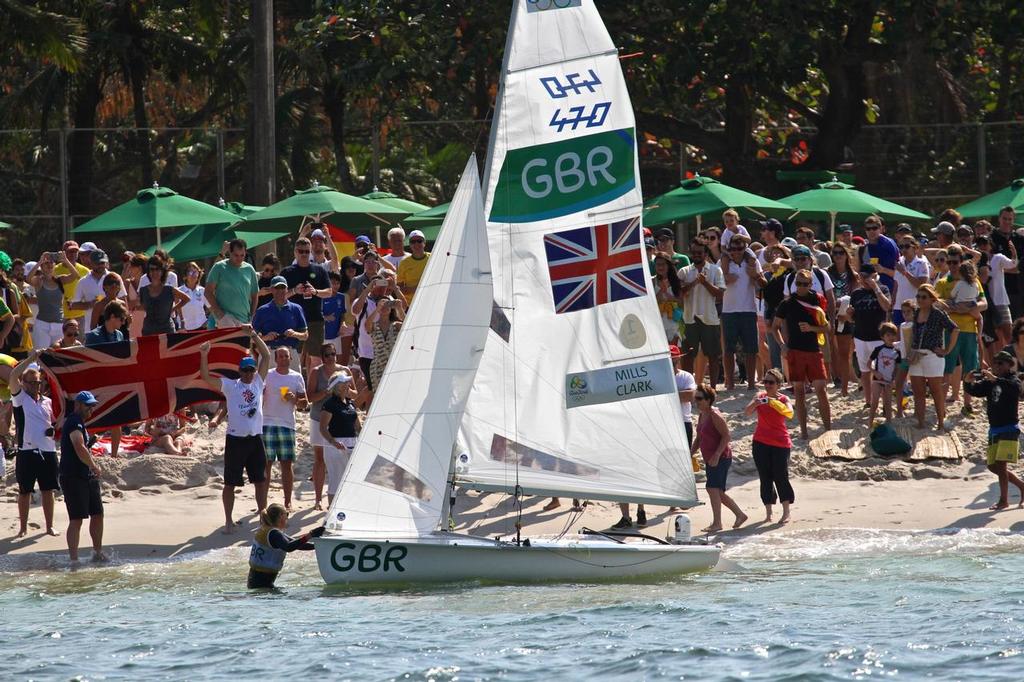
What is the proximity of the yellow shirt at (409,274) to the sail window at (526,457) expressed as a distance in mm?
5833

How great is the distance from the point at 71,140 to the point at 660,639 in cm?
2583

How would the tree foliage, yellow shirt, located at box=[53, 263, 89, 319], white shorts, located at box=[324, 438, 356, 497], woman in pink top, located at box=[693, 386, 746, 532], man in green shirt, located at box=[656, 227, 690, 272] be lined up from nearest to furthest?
woman in pink top, located at box=[693, 386, 746, 532]
white shorts, located at box=[324, 438, 356, 497]
man in green shirt, located at box=[656, 227, 690, 272]
yellow shirt, located at box=[53, 263, 89, 319]
the tree foliage

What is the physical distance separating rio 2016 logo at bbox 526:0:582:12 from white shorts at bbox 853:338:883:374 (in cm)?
716

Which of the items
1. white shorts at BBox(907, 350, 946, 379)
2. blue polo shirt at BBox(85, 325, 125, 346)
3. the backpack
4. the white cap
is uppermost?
blue polo shirt at BBox(85, 325, 125, 346)

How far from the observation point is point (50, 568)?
17.3m

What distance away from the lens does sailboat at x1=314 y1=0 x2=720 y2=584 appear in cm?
1505

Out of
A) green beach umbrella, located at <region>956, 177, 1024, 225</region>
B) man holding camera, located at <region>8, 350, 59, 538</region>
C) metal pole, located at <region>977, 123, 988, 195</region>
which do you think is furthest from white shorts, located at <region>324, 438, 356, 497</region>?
metal pole, located at <region>977, 123, 988, 195</region>

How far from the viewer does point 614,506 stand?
19.2m

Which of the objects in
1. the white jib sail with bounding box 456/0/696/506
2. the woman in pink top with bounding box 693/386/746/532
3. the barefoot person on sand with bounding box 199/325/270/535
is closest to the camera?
the white jib sail with bounding box 456/0/696/506

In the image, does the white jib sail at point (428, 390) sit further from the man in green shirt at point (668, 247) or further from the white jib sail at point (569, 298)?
the man in green shirt at point (668, 247)

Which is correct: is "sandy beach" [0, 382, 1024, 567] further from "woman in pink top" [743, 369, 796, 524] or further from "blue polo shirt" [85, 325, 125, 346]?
"blue polo shirt" [85, 325, 125, 346]

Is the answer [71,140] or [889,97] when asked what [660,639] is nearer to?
[889,97]

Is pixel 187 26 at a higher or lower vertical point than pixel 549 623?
higher

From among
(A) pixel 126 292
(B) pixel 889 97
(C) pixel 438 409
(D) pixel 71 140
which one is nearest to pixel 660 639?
(C) pixel 438 409
